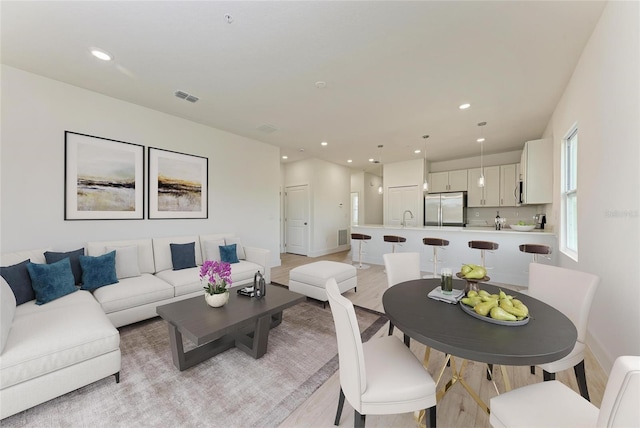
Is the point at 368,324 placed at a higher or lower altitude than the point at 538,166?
lower

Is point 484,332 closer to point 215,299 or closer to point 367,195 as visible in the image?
point 215,299

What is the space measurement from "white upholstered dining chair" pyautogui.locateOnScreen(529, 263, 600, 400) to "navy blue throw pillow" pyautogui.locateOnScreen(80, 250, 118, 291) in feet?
13.1

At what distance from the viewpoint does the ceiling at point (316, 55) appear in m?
1.94

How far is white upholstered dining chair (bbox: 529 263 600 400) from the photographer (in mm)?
1476

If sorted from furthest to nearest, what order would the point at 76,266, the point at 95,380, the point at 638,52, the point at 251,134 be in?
the point at 251,134 < the point at 76,266 < the point at 95,380 < the point at 638,52

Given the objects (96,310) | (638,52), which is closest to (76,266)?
(96,310)

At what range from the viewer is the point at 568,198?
332 cm

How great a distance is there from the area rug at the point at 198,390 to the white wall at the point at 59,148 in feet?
5.51

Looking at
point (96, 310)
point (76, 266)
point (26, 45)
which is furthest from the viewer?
point (76, 266)

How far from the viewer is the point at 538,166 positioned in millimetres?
4152

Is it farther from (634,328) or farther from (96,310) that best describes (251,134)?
(634,328)

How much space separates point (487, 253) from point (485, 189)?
249 cm

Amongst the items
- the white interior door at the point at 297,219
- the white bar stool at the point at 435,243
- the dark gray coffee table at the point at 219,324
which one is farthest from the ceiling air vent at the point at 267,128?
the white bar stool at the point at 435,243

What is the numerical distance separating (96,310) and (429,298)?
277 cm
